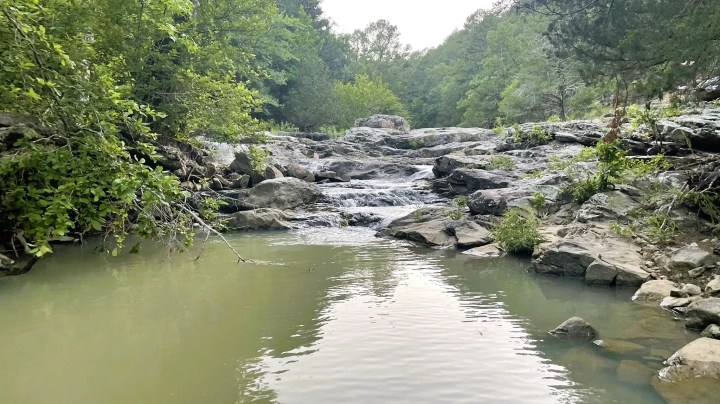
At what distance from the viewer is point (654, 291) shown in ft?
22.1

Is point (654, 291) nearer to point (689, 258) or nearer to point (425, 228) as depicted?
point (689, 258)

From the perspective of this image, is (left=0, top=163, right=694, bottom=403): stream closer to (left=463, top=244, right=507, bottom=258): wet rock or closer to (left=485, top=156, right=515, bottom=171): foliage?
(left=463, top=244, right=507, bottom=258): wet rock

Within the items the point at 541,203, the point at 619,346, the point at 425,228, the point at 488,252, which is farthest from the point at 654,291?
the point at 425,228

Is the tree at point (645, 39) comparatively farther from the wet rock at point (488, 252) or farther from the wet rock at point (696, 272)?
the wet rock at point (488, 252)

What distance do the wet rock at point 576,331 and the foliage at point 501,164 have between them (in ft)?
40.0

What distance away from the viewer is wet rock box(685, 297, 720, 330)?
17.4 feet

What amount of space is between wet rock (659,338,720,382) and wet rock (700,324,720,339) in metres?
0.48

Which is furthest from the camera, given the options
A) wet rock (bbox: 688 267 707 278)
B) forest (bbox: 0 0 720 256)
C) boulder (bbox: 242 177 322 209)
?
boulder (bbox: 242 177 322 209)

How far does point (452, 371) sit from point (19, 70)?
550 cm

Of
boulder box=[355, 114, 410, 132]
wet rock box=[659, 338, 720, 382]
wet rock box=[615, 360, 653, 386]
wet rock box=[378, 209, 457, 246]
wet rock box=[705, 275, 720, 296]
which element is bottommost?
wet rock box=[615, 360, 653, 386]

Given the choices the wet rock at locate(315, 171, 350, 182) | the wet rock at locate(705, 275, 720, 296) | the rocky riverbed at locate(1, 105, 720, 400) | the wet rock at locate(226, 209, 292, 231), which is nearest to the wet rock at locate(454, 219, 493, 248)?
the rocky riverbed at locate(1, 105, 720, 400)

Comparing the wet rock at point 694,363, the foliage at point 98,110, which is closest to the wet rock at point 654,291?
the wet rock at point 694,363

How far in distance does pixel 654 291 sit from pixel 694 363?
2.71m

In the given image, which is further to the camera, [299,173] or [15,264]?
[299,173]
